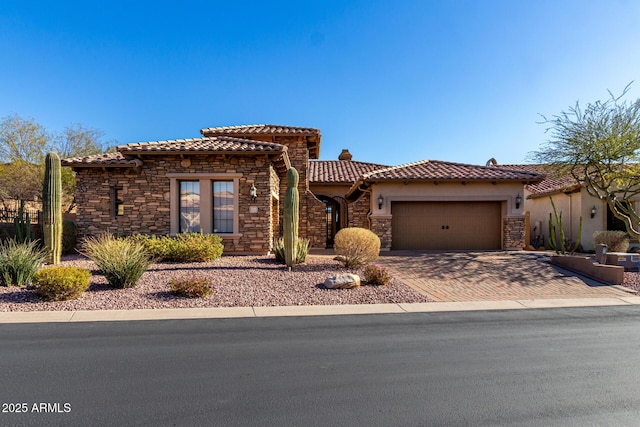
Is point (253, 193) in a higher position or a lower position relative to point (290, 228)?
higher

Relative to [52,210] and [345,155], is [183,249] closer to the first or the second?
[52,210]

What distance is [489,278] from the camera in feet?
34.8

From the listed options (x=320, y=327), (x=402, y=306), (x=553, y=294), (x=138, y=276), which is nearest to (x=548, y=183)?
(x=553, y=294)

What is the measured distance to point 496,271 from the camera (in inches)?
449

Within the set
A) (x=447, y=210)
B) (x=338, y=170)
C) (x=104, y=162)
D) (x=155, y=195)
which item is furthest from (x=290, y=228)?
(x=338, y=170)

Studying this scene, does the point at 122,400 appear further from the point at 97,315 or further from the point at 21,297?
the point at 21,297

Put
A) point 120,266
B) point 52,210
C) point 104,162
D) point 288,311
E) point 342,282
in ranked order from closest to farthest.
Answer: point 288,311
point 120,266
point 342,282
point 52,210
point 104,162

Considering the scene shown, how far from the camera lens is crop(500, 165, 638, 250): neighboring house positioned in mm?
17109

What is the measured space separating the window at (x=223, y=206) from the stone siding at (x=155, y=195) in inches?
15.6

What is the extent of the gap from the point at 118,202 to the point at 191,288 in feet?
26.2

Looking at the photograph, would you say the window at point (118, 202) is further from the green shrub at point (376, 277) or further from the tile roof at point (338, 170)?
the green shrub at point (376, 277)

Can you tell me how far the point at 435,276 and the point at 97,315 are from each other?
867cm

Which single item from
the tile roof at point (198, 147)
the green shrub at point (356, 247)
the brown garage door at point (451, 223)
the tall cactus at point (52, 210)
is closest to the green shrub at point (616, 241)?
the brown garage door at point (451, 223)

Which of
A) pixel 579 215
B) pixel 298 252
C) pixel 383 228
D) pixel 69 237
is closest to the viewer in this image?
pixel 298 252
